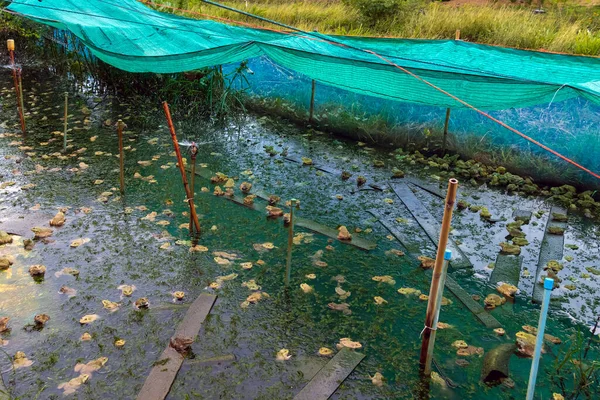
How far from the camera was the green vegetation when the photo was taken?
8196 millimetres

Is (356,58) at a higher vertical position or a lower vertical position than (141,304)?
higher

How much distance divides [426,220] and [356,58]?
1867 millimetres

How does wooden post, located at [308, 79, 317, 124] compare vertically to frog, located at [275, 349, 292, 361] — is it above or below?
above

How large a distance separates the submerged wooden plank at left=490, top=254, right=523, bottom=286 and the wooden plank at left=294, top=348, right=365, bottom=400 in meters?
1.37

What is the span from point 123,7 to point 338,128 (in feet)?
12.7

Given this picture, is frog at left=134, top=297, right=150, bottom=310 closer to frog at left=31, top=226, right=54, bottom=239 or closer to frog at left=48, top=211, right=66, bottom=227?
frog at left=31, top=226, right=54, bottom=239

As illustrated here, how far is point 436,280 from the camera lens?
2.36 meters

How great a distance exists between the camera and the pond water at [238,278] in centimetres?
268

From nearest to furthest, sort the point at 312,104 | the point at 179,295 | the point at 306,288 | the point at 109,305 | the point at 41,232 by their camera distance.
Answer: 1. the point at 109,305
2. the point at 179,295
3. the point at 306,288
4. the point at 41,232
5. the point at 312,104

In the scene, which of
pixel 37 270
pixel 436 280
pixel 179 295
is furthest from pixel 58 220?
pixel 436 280

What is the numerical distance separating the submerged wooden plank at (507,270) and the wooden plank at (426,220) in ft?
0.65

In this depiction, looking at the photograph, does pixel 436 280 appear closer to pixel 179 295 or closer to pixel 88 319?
pixel 179 295

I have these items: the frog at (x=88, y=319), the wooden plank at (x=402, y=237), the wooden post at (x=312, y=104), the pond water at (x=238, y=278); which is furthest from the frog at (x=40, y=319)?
the wooden post at (x=312, y=104)

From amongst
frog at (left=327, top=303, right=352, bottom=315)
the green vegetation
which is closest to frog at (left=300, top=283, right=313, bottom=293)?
frog at (left=327, top=303, right=352, bottom=315)
